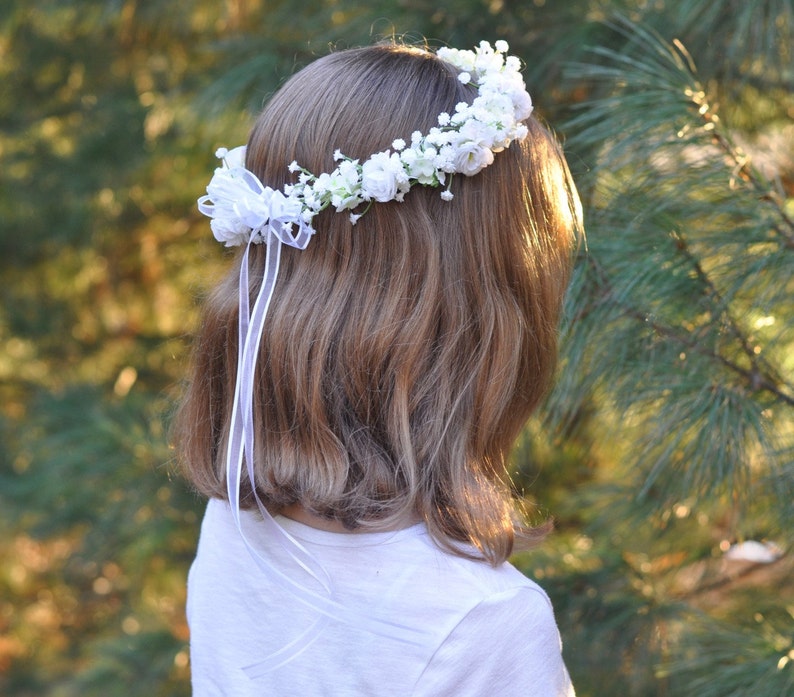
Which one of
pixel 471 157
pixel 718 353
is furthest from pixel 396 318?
pixel 718 353

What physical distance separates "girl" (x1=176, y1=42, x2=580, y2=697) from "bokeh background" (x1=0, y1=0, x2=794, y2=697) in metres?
0.17

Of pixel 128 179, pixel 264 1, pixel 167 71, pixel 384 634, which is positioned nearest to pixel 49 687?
pixel 128 179

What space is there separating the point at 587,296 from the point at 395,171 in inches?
12.8

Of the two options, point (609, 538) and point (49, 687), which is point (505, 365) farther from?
point (49, 687)

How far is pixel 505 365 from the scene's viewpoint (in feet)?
2.61

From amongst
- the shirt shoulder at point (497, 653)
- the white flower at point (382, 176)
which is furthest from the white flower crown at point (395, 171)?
the shirt shoulder at point (497, 653)

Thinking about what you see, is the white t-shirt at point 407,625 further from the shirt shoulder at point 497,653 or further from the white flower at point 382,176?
the white flower at point 382,176

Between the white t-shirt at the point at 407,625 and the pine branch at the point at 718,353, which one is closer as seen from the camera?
the white t-shirt at the point at 407,625

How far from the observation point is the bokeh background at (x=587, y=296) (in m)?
0.91

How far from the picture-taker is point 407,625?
2.34 feet

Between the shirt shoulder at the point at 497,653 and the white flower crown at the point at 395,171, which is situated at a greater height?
the white flower crown at the point at 395,171

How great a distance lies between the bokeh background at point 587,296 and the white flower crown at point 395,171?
0.71 feet

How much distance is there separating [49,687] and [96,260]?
72.2 inches

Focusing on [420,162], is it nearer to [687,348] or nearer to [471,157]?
[471,157]
